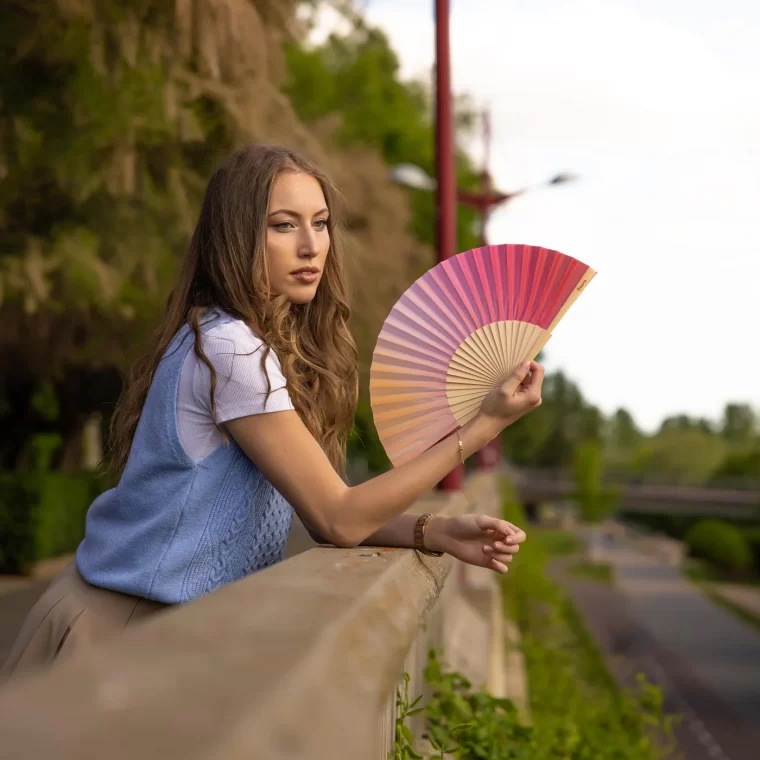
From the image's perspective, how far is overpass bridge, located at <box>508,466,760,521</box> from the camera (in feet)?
241

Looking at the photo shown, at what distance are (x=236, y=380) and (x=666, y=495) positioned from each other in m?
77.5

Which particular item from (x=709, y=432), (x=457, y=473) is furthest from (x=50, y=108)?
(x=709, y=432)

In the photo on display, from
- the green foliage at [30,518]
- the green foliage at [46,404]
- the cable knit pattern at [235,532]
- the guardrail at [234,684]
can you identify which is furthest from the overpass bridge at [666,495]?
the guardrail at [234,684]

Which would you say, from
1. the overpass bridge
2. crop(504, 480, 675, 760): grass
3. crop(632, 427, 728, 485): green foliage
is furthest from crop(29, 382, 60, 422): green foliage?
crop(632, 427, 728, 485): green foliage

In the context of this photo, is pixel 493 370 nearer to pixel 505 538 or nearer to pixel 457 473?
pixel 505 538

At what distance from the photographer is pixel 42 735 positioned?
Answer: 1.01 meters

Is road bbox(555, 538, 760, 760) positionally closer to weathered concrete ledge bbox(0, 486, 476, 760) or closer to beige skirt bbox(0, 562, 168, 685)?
beige skirt bbox(0, 562, 168, 685)

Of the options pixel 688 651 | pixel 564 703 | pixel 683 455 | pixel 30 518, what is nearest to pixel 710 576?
pixel 688 651

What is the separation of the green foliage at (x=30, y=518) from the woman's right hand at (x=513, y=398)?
34.9ft

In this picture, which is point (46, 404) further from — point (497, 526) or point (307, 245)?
point (497, 526)

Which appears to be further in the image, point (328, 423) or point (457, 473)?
point (457, 473)

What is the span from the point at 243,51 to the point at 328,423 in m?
5.08

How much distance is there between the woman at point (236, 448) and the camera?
95.1 inches

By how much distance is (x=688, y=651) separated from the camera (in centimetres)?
4378
